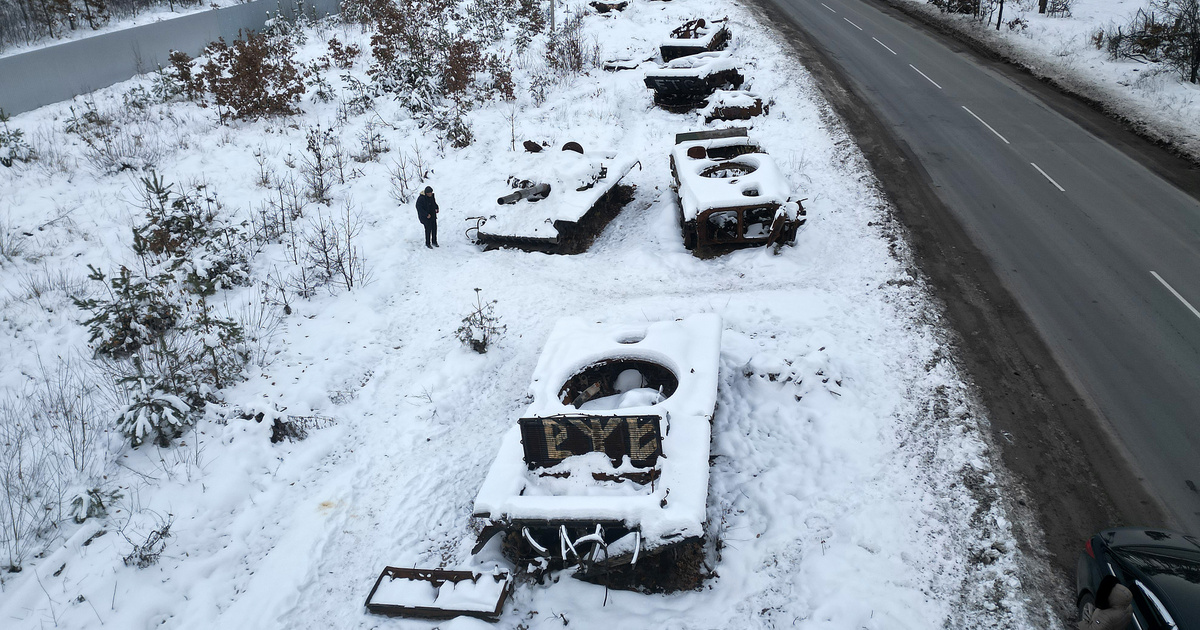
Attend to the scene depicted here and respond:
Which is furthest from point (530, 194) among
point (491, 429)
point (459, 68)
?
point (459, 68)

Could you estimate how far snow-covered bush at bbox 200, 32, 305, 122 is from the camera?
1694 cm

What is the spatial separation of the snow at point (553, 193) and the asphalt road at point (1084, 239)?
7.05 meters

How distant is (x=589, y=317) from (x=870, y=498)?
499 cm

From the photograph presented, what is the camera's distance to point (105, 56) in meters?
18.7

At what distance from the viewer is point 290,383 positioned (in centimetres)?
895

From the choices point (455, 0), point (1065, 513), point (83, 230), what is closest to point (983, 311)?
point (1065, 513)

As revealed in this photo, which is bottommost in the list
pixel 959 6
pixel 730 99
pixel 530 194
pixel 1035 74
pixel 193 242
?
pixel 193 242

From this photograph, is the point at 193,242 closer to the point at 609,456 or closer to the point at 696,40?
the point at 609,456

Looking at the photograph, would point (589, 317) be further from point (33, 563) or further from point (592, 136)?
point (592, 136)

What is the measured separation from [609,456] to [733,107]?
43.4 ft

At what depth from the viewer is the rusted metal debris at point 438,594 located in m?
5.86

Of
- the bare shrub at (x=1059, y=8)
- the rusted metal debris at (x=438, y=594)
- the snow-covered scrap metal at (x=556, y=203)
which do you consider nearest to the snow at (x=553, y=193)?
the snow-covered scrap metal at (x=556, y=203)

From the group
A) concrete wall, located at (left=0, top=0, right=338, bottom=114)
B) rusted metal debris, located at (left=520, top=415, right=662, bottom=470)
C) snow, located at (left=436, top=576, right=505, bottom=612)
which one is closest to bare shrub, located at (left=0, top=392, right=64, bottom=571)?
snow, located at (left=436, top=576, right=505, bottom=612)

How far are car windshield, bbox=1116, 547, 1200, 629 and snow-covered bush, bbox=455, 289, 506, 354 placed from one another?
7.75 metres
